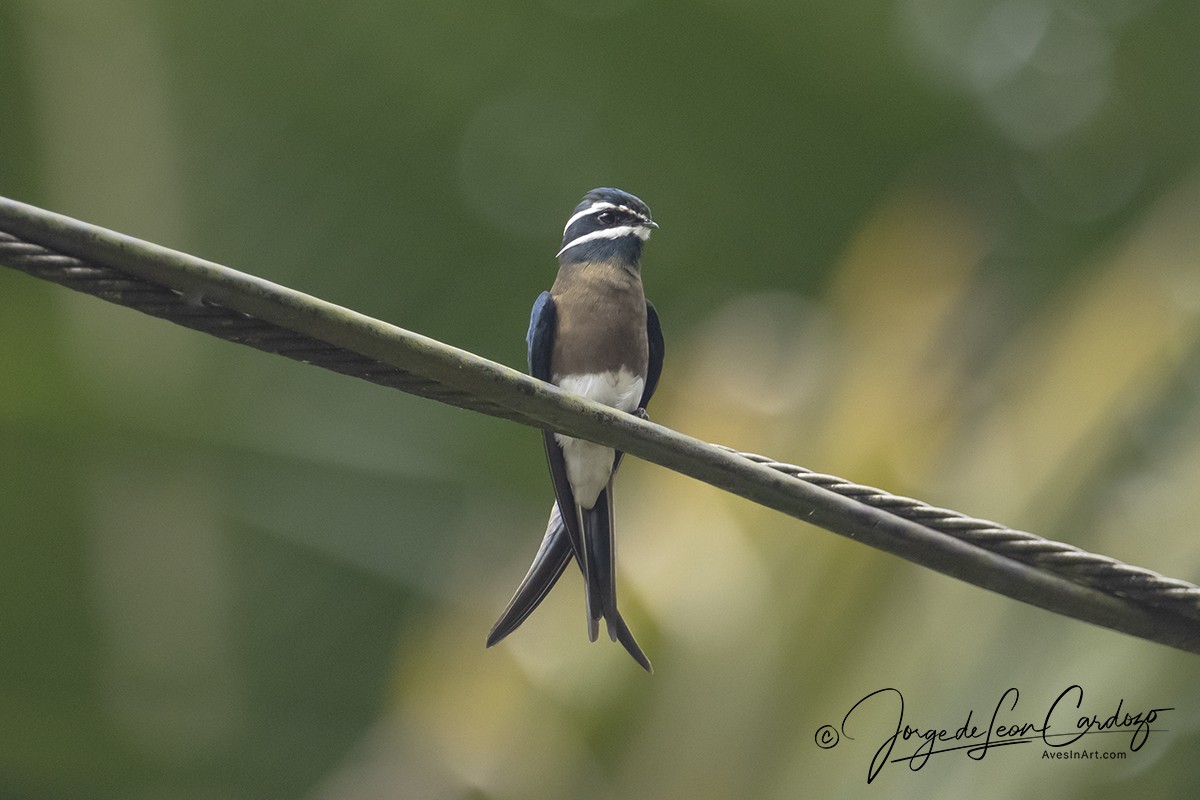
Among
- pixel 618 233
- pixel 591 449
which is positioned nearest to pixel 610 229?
pixel 618 233

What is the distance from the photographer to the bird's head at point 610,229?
12.9 feet

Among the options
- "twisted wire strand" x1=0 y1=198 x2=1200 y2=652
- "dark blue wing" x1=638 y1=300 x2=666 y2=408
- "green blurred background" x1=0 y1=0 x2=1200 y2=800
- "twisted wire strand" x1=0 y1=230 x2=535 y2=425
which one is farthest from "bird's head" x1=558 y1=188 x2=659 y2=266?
"twisted wire strand" x1=0 y1=230 x2=535 y2=425

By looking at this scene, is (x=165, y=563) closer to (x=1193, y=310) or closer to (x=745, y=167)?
(x=745, y=167)

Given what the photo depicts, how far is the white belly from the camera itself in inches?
146

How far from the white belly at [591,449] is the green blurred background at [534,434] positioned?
65 cm

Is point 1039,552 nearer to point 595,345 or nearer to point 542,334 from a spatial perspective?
point 595,345

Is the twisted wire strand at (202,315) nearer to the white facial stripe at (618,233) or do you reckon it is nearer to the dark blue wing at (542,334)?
the dark blue wing at (542,334)

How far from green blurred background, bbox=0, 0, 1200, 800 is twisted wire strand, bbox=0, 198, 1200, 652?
130cm

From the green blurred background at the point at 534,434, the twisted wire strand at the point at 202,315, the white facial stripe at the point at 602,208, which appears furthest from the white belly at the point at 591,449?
the twisted wire strand at the point at 202,315

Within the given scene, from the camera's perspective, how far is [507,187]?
684 centimetres

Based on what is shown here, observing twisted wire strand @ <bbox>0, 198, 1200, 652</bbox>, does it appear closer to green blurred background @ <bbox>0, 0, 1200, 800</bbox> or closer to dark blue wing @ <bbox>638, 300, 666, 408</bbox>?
green blurred background @ <bbox>0, 0, 1200, 800</bbox>

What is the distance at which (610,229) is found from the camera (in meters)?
3.98

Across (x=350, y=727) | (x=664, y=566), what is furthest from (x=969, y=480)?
(x=350, y=727)

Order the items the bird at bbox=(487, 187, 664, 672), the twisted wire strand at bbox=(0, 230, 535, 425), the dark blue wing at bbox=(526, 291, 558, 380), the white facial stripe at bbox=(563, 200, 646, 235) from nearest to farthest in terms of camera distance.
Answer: the twisted wire strand at bbox=(0, 230, 535, 425) → the bird at bbox=(487, 187, 664, 672) → the dark blue wing at bbox=(526, 291, 558, 380) → the white facial stripe at bbox=(563, 200, 646, 235)
